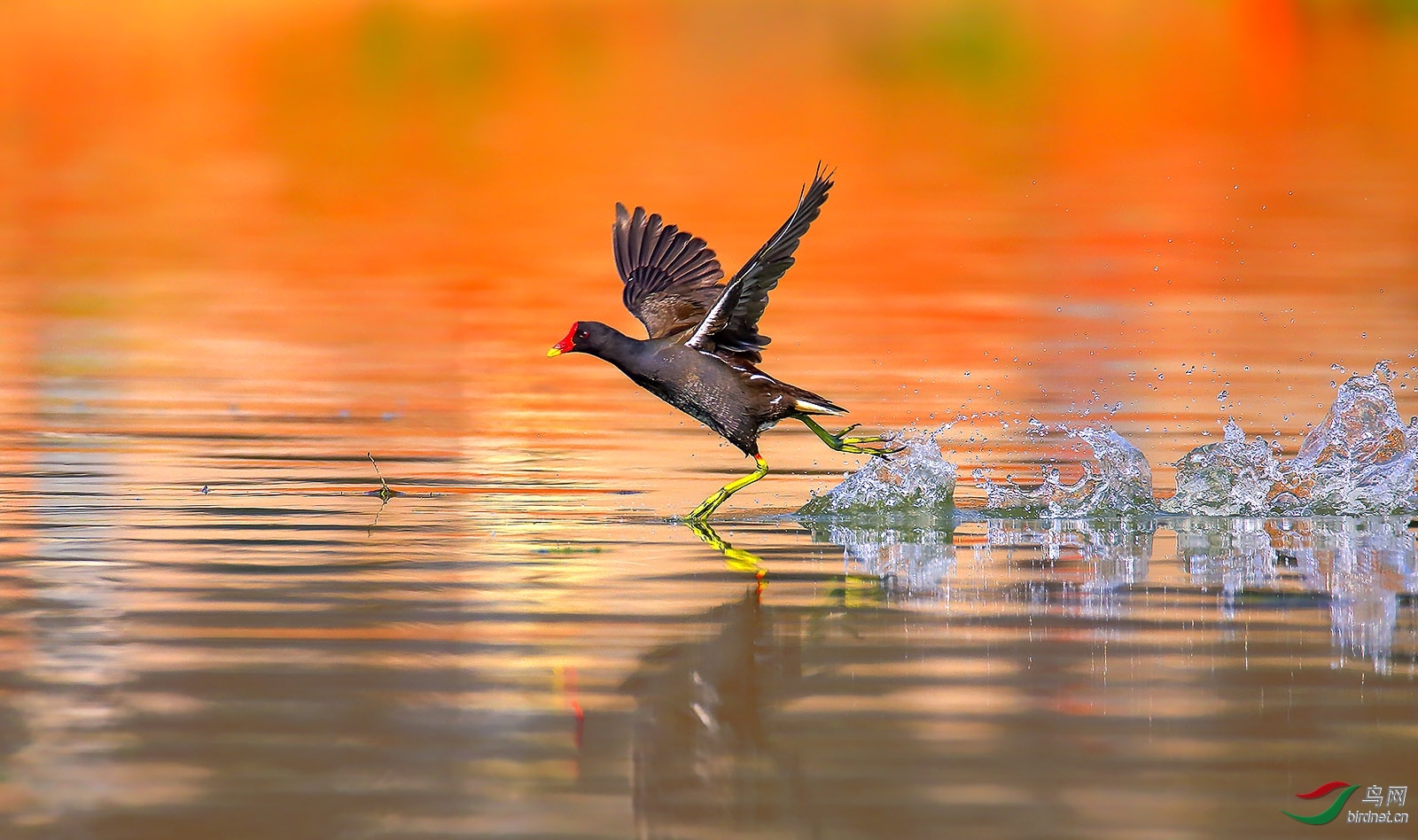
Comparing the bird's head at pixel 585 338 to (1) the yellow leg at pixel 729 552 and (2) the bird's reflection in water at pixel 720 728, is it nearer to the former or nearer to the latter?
(1) the yellow leg at pixel 729 552

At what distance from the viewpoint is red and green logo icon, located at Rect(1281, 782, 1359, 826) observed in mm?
4793

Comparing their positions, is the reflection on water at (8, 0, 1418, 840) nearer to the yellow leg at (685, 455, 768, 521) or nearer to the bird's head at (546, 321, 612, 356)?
the yellow leg at (685, 455, 768, 521)

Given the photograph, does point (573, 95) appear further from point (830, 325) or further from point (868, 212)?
point (830, 325)

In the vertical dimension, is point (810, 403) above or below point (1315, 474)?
above

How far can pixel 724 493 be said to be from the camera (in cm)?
925

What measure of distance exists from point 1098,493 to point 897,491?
33.2 inches

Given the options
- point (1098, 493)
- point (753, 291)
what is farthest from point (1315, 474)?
point (753, 291)

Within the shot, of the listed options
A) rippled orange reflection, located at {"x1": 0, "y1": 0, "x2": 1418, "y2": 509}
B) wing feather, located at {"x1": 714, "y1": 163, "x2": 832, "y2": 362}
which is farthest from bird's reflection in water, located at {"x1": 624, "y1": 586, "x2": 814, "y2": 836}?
rippled orange reflection, located at {"x1": 0, "y1": 0, "x2": 1418, "y2": 509}

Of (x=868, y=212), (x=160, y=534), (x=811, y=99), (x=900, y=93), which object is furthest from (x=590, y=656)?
(x=900, y=93)

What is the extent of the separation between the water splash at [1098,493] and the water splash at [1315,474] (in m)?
0.18

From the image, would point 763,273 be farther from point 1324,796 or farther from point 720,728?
point 1324,796

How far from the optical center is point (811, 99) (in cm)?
4428

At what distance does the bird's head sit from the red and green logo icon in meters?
5.02

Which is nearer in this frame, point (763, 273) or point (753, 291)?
point (763, 273)
